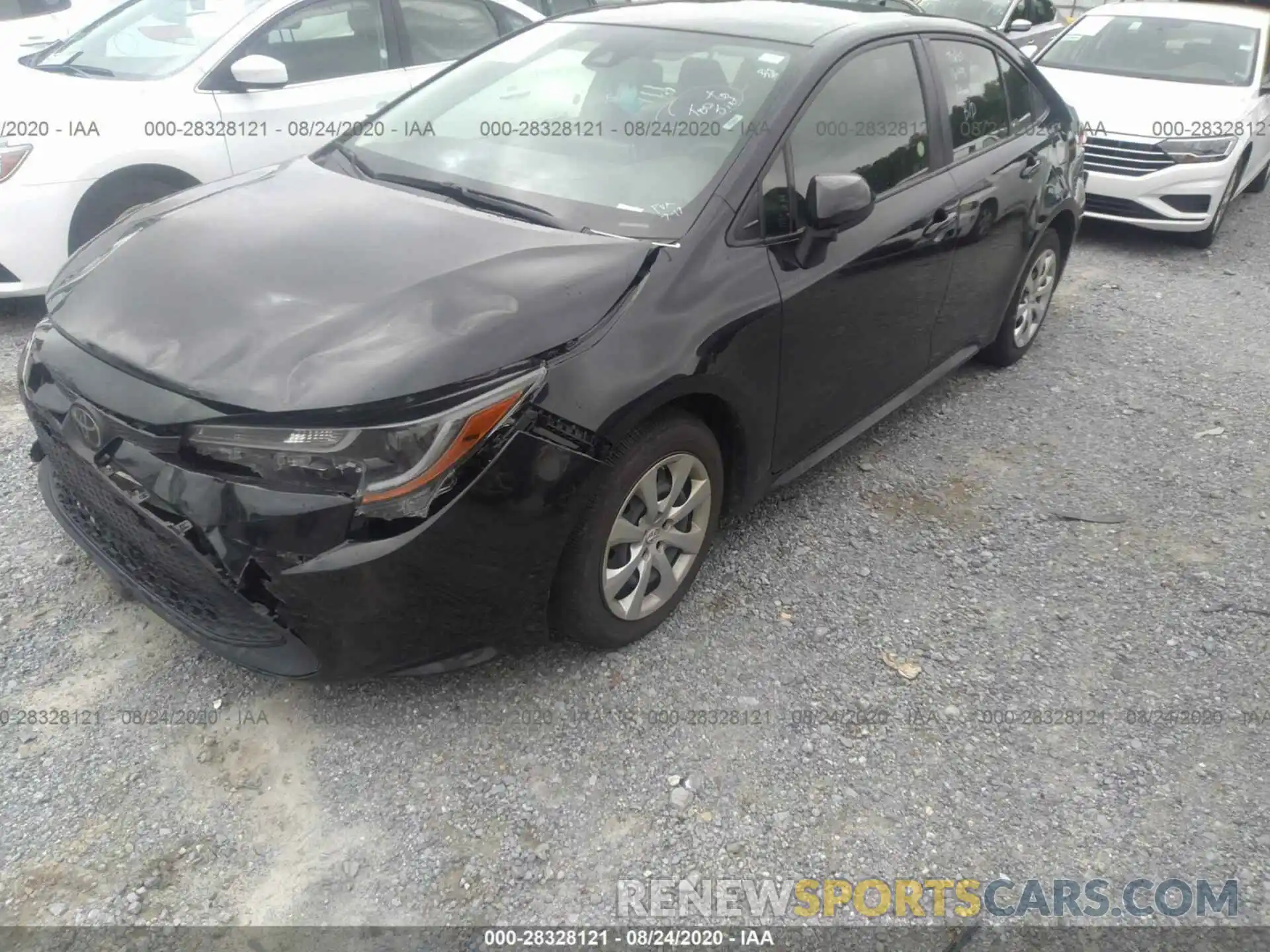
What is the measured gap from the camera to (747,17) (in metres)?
3.31

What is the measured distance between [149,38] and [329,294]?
12.4 feet

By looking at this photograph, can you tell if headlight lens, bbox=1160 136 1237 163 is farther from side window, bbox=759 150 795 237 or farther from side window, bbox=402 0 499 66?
side window, bbox=759 150 795 237

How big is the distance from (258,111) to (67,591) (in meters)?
3.08

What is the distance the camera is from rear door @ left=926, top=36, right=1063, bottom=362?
12.2ft

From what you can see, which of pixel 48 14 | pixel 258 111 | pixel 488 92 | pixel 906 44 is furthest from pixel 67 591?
pixel 48 14

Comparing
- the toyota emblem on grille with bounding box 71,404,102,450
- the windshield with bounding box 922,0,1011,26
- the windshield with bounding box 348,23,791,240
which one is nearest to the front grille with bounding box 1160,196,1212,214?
the windshield with bounding box 922,0,1011,26

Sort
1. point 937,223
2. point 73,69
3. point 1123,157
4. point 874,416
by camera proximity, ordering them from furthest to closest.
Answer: point 1123,157 → point 73,69 → point 874,416 → point 937,223

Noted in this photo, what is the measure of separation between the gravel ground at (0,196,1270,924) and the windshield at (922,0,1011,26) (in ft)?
26.5

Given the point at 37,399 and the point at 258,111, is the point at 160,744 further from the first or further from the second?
the point at 258,111

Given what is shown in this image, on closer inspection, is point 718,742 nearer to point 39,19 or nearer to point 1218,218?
point 1218,218

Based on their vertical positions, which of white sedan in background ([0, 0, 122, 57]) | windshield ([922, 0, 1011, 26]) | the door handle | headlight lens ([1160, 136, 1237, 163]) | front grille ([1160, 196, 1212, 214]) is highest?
windshield ([922, 0, 1011, 26])

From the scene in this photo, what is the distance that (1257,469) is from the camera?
405cm

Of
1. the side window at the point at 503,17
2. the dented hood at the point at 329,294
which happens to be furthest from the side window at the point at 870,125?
the side window at the point at 503,17

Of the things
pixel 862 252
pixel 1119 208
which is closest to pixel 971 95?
pixel 862 252
